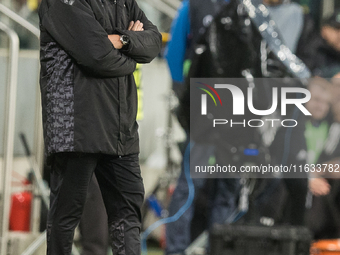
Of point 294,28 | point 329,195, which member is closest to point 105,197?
point 294,28

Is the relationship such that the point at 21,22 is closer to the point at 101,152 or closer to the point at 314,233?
the point at 101,152

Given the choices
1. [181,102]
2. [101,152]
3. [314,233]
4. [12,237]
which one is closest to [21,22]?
[181,102]

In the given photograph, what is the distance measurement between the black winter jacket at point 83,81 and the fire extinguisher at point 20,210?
142 centimetres

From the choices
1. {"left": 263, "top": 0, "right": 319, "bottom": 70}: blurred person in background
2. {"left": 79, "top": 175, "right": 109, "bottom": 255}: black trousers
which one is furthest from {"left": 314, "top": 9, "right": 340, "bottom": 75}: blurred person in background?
{"left": 79, "top": 175, "right": 109, "bottom": 255}: black trousers

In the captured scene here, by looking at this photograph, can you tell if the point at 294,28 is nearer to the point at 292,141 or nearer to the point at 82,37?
the point at 292,141

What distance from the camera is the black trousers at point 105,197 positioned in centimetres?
178

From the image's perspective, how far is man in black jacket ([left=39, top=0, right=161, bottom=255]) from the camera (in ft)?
5.68

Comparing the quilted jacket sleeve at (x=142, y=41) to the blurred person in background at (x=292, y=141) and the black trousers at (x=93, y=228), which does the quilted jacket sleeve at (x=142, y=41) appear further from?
the blurred person in background at (x=292, y=141)

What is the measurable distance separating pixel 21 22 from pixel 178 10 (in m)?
0.91

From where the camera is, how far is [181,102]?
312cm

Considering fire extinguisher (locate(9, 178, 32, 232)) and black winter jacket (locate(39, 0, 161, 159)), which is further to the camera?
fire extinguisher (locate(9, 178, 32, 232))

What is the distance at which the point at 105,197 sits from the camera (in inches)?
73.1

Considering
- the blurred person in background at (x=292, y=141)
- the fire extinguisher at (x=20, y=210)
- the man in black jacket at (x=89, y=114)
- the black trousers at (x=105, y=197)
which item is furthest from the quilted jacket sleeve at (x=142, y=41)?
the fire extinguisher at (x=20, y=210)

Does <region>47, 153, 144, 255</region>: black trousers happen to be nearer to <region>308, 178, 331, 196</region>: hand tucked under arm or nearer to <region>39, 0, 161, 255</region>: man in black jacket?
<region>39, 0, 161, 255</region>: man in black jacket
